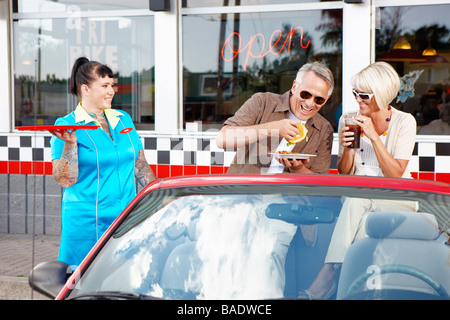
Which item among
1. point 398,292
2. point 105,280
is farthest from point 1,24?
point 398,292

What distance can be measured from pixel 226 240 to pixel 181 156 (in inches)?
174

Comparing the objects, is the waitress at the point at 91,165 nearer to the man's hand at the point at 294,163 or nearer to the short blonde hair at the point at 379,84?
the man's hand at the point at 294,163

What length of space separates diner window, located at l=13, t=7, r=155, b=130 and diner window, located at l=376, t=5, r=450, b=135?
8.79 feet

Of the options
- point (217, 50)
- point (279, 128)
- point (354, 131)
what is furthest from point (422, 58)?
point (279, 128)

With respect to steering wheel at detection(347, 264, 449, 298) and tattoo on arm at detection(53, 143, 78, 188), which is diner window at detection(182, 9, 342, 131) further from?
steering wheel at detection(347, 264, 449, 298)

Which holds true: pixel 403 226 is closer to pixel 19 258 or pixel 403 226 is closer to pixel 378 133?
pixel 378 133

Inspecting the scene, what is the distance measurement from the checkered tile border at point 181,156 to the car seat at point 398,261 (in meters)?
3.97

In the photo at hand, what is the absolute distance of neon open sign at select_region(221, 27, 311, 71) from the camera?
6.35 m

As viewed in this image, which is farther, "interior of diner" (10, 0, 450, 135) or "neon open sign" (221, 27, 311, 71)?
"neon open sign" (221, 27, 311, 71)

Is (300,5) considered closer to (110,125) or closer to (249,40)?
(249,40)

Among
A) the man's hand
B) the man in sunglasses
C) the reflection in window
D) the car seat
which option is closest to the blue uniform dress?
the man in sunglasses

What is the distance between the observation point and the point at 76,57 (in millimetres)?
7090
